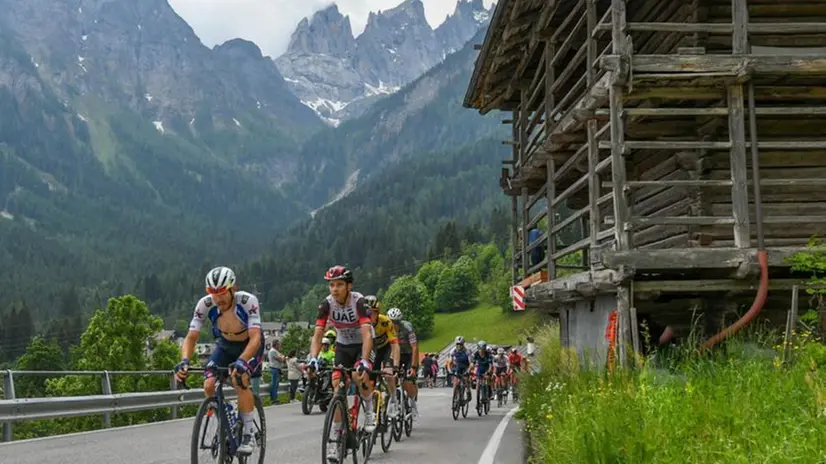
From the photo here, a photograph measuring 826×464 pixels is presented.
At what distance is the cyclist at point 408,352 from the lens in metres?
13.6

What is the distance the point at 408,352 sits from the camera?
15258mm

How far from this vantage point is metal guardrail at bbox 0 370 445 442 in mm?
13195

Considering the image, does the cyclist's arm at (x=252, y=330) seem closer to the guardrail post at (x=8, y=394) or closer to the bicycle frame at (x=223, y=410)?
the bicycle frame at (x=223, y=410)

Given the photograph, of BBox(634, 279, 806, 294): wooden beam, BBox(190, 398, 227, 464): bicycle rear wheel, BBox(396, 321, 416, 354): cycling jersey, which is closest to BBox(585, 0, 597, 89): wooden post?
BBox(634, 279, 806, 294): wooden beam

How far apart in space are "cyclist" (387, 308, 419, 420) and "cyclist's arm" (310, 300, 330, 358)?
12.3 ft

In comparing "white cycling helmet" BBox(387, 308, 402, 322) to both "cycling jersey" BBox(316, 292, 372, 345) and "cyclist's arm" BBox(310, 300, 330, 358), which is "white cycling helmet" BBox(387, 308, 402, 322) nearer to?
"cycling jersey" BBox(316, 292, 372, 345)

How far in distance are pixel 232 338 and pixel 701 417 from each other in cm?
427

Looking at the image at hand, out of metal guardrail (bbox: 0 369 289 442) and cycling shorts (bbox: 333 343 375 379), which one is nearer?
cycling shorts (bbox: 333 343 375 379)

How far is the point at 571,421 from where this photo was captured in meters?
7.41

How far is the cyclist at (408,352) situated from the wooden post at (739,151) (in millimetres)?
4969

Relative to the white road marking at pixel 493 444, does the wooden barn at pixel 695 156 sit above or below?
above

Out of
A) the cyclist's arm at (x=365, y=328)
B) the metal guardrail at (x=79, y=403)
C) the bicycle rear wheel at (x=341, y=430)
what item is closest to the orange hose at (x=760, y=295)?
the cyclist's arm at (x=365, y=328)

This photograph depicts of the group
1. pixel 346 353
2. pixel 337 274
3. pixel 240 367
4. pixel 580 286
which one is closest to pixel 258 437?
pixel 240 367

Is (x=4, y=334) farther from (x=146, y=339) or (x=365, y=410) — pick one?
(x=365, y=410)
